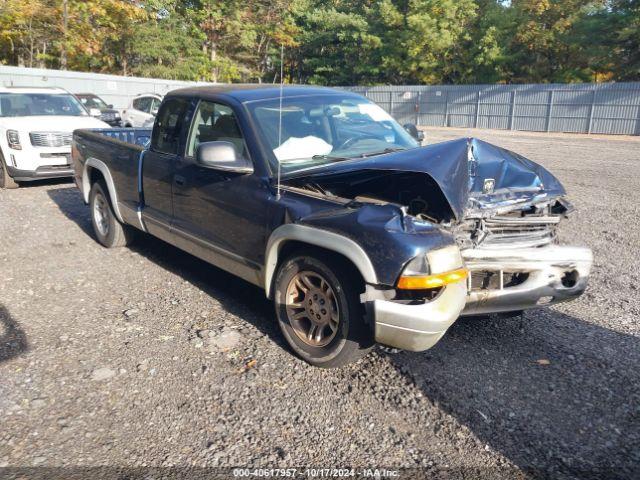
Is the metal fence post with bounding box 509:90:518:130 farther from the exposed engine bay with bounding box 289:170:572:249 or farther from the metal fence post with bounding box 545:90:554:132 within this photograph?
the exposed engine bay with bounding box 289:170:572:249

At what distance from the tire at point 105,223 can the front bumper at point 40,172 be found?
146 inches

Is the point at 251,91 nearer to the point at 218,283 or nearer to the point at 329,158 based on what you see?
the point at 329,158

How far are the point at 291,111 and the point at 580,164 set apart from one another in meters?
11.9

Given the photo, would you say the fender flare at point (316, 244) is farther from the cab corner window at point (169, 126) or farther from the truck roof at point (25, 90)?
the truck roof at point (25, 90)

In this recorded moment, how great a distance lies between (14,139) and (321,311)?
824 centimetres

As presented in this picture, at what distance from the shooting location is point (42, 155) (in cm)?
938

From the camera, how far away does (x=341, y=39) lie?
139 ft

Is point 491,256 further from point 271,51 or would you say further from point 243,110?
point 271,51

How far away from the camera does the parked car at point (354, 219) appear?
2.97m

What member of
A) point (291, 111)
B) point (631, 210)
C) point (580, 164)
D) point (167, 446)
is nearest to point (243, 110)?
point (291, 111)

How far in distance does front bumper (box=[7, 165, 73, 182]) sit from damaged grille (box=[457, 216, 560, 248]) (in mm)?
8439

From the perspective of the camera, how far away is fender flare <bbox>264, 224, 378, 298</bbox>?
2977mm

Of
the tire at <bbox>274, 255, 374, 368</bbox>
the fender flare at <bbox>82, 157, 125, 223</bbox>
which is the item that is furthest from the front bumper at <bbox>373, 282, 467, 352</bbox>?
the fender flare at <bbox>82, 157, 125, 223</bbox>

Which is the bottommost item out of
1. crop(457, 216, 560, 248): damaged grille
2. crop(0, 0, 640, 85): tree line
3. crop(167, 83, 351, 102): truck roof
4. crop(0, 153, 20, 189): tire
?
crop(0, 153, 20, 189): tire
